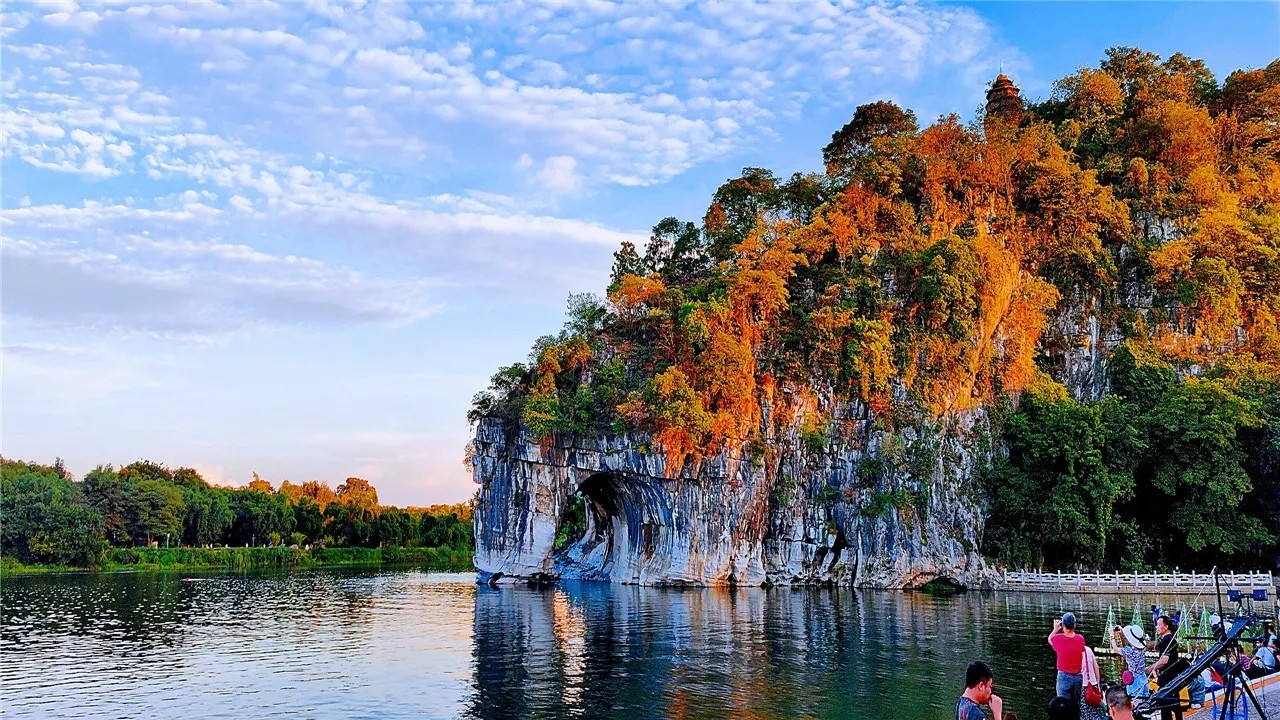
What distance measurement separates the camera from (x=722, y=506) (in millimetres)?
50219

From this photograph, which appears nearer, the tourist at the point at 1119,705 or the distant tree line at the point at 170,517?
the tourist at the point at 1119,705

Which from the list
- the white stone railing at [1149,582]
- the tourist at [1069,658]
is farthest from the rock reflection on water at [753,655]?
the tourist at [1069,658]

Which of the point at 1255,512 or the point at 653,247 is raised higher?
the point at 653,247

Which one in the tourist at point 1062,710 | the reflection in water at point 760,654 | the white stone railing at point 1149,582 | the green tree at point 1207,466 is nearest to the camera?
the tourist at point 1062,710

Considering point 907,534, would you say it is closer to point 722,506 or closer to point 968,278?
point 722,506

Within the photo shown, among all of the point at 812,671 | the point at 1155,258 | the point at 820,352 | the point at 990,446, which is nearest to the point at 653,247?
the point at 820,352

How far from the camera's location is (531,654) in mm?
25938

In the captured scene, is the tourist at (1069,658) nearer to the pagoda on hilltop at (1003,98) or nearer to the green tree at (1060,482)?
the green tree at (1060,482)

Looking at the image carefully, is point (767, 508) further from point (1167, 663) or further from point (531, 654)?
point (1167, 663)

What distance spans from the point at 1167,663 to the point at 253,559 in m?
84.9

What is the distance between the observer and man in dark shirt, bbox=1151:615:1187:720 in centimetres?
1133

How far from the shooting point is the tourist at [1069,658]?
1156 centimetres

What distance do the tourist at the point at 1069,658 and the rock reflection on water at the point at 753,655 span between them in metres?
5.83

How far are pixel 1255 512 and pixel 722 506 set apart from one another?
27663 mm
